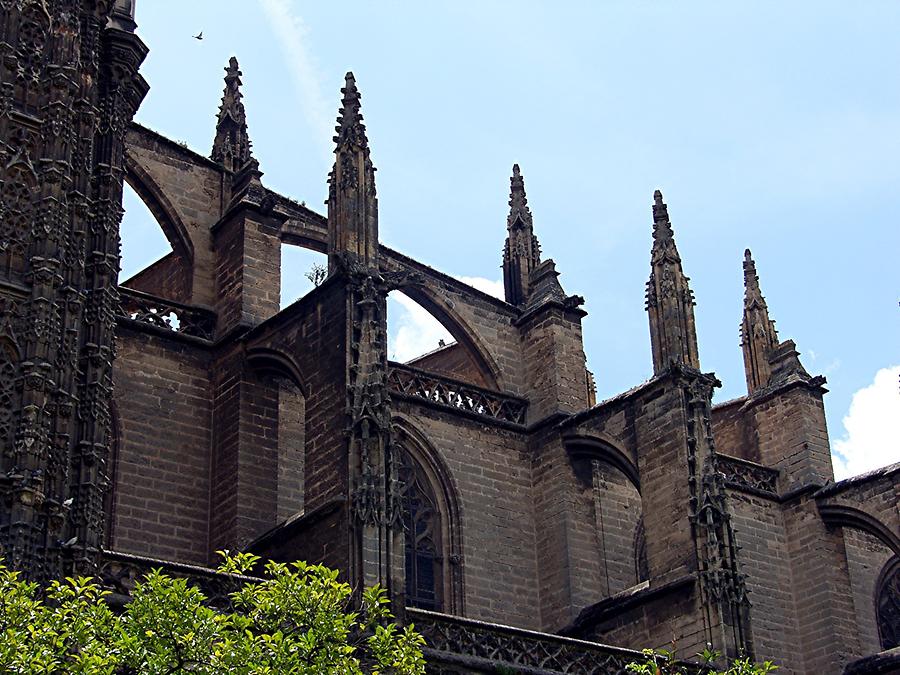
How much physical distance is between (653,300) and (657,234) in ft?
4.52

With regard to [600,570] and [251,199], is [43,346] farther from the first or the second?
[600,570]

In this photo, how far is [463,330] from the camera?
2772 centimetres

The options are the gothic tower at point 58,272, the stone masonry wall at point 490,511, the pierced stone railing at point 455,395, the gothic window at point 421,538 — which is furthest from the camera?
the pierced stone railing at point 455,395

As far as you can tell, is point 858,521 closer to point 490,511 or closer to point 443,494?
point 490,511

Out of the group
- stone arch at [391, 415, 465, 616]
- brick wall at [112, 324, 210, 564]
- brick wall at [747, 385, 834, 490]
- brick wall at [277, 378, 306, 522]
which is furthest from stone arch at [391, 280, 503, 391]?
brick wall at [747, 385, 834, 490]

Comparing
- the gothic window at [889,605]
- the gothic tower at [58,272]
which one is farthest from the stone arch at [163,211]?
the gothic window at [889,605]

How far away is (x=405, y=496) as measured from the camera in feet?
82.9

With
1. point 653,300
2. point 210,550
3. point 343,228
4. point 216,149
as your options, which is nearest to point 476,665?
point 210,550

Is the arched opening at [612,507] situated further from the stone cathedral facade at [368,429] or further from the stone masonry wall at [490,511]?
the stone masonry wall at [490,511]

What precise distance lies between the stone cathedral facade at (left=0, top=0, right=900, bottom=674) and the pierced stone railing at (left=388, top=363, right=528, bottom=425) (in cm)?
5

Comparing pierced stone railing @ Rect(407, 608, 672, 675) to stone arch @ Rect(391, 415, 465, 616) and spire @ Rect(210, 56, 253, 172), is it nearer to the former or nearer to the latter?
stone arch @ Rect(391, 415, 465, 616)

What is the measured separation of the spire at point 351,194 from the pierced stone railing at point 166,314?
274cm

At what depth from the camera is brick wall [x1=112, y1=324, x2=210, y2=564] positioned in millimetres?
22109

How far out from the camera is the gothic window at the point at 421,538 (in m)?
24.8
